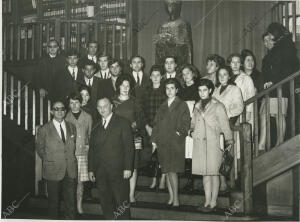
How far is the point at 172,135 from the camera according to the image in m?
3.76

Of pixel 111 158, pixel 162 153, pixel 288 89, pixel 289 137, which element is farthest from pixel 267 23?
pixel 111 158

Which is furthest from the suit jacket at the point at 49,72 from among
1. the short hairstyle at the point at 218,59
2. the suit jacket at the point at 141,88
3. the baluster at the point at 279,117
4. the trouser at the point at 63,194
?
the baluster at the point at 279,117

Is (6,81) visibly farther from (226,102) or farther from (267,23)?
(267,23)

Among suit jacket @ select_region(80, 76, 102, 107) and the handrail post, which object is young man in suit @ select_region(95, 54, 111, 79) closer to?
suit jacket @ select_region(80, 76, 102, 107)

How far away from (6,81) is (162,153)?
1.68 m

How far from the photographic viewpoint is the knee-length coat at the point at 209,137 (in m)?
3.62

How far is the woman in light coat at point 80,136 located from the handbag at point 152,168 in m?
0.56

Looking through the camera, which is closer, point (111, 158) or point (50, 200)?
point (111, 158)

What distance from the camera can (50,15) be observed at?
471 centimetres

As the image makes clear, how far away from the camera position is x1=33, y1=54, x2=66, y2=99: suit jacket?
14.4 ft

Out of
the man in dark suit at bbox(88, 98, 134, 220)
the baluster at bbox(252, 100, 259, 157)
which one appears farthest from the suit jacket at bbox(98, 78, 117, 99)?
the baluster at bbox(252, 100, 259, 157)

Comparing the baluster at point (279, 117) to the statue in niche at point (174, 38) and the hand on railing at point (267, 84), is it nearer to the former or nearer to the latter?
the hand on railing at point (267, 84)

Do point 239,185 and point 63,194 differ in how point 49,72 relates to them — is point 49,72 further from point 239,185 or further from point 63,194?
point 239,185

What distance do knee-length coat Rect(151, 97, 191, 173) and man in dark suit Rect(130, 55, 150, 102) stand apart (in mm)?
366
